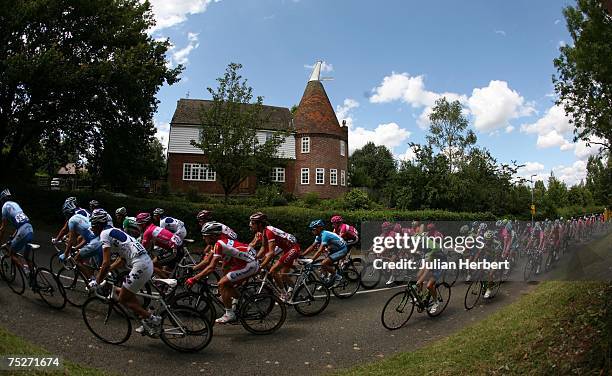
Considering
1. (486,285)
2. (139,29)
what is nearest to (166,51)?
(139,29)

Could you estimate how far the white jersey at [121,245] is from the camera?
689 centimetres

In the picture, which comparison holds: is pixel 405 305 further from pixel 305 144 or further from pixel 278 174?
pixel 305 144

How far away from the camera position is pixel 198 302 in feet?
25.7

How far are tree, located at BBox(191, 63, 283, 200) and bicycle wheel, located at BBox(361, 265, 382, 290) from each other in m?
14.5

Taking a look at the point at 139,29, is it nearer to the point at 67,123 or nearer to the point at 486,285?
the point at 67,123

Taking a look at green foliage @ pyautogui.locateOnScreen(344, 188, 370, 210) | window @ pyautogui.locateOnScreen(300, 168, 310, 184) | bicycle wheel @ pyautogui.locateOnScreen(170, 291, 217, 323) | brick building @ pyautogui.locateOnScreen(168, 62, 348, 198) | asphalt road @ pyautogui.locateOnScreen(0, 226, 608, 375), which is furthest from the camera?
window @ pyautogui.locateOnScreen(300, 168, 310, 184)

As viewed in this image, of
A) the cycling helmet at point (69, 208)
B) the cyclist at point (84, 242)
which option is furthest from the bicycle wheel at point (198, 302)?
the cycling helmet at point (69, 208)

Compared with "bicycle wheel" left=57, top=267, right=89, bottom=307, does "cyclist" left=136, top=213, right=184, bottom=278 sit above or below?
above

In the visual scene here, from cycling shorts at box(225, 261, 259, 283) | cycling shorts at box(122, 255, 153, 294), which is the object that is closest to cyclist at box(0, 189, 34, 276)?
cycling shorts at box(122, 255, 153, 294)

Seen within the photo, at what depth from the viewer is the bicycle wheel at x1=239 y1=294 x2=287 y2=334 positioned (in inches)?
313

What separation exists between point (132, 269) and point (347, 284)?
6.33m

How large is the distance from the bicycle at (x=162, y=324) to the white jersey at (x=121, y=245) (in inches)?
24.3

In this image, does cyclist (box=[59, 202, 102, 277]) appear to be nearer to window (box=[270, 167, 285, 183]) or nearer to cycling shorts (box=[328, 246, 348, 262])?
cycling shorts (box=[328, 246, 348, 262])

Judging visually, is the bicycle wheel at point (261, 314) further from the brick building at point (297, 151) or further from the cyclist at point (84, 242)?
the brick building at point (297, 151)
